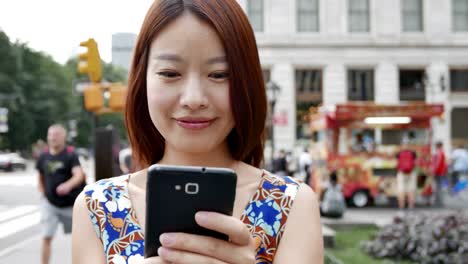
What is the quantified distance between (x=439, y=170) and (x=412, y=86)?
64.7ft

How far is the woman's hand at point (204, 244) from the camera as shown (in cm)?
134

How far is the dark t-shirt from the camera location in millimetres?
7359

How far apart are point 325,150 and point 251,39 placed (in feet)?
48.4

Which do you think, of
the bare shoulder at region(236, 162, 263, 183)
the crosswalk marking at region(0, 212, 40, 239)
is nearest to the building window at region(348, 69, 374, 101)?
the crosswalk marking at region(0, 212, 40, 239)

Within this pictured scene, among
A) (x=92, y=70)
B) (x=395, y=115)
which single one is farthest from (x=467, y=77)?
(x=92, y=70)

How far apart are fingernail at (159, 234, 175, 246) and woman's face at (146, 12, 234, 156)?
13.3 inches

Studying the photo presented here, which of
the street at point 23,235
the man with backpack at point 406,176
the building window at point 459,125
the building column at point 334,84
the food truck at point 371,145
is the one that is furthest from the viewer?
the building column at point 334,84

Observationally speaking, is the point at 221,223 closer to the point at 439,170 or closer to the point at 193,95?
the point at 193,95

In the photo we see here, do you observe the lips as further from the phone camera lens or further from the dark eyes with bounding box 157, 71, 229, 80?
the phone camera lens

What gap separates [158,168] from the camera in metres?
1.34

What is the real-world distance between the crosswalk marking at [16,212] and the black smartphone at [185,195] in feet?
Answer: 36.8

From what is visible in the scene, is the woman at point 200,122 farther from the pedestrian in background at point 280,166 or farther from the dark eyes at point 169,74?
the pedestrian in background at point 280,166

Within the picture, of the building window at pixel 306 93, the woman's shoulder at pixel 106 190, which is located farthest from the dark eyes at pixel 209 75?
the building window at pixel 306 93

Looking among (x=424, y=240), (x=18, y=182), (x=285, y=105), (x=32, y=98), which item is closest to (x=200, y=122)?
(x=424, y=240)
